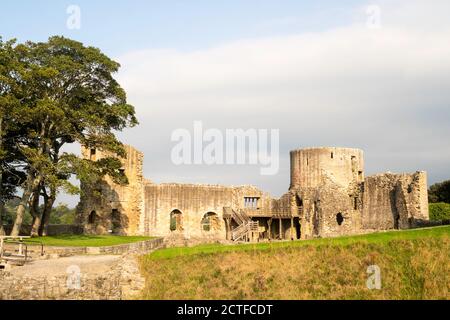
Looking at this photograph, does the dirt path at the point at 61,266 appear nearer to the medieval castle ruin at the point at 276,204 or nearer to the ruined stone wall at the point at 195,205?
the medieval castle ruin at the point at 276,204

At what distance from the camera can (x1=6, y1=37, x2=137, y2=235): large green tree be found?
98.3 feet

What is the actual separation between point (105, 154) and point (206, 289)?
25352mm

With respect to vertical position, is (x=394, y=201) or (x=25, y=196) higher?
(x=394, y=201)

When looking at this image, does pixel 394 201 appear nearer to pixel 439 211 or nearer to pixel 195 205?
pixel 439 211

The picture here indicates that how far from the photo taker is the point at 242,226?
41719 millimetres

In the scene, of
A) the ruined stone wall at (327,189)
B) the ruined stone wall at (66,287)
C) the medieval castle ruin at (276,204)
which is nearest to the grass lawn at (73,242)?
the medieval castle ruin at (276,204)

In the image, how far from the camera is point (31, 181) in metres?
31.1

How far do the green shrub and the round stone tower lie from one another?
283 inches

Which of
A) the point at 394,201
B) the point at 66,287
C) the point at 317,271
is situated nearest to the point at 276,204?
the point at 394,201

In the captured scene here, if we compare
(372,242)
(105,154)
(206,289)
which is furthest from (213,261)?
(105,154)

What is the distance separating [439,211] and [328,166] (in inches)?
433

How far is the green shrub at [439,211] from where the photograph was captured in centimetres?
4791
